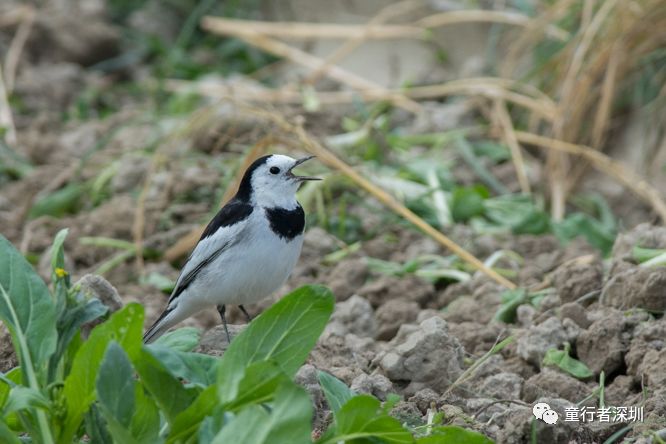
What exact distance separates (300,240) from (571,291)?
1092 millimetres

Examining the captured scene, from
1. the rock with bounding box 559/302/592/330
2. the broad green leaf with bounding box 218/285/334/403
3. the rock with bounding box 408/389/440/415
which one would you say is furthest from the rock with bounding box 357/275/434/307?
the broad green leaf with bounding box 218/285/334/403

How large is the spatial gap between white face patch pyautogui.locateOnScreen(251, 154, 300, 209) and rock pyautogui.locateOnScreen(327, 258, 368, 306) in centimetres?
80

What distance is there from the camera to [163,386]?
2994mm

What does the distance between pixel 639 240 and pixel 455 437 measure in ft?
6.74

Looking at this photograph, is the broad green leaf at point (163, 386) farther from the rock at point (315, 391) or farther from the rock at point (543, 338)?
the rock at point (543, 338)

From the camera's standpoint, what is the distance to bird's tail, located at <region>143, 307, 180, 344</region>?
4.50m

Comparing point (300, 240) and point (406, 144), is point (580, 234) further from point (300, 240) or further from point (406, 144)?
point (300, 240)

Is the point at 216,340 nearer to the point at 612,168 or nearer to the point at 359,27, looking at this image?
the point at 612,168

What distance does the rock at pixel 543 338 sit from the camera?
13.7ft

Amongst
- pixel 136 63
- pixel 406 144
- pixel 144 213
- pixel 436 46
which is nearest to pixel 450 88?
pixel 406 144

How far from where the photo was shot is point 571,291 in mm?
4688

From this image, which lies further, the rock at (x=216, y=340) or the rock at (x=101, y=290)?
the rock at (x=216, y=340)

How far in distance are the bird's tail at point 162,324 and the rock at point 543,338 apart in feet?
4.22

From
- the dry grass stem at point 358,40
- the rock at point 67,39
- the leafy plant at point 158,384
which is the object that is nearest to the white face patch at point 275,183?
the leafy plant at point 158,384
